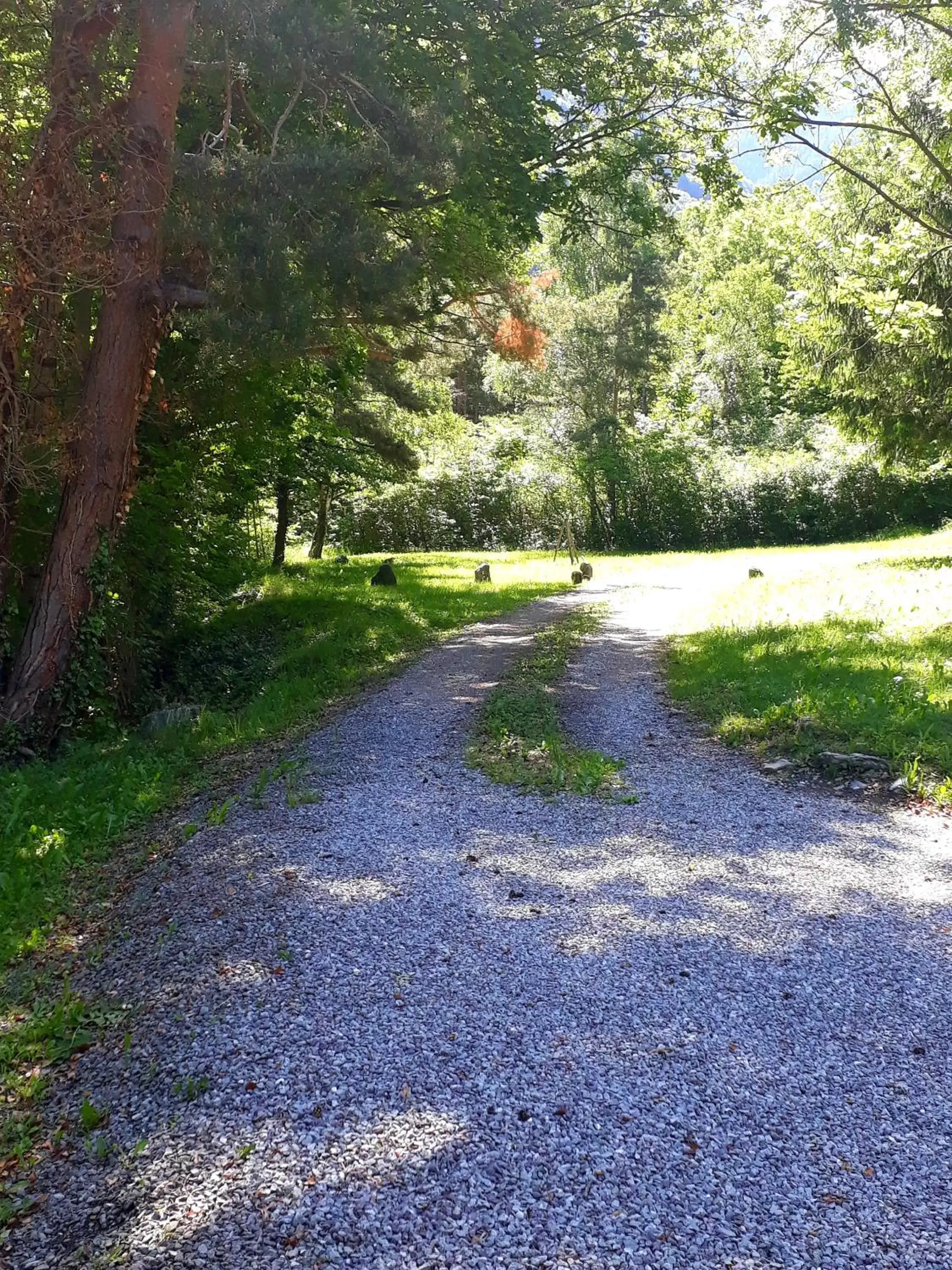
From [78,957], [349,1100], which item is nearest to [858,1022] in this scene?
[349,1100]

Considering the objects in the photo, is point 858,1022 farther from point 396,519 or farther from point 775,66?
point 396,519

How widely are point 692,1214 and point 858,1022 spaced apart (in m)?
1.29

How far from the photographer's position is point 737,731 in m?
7.28

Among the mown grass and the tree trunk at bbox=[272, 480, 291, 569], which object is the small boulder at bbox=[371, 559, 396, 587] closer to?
the tree trunk at bbox=[272, 480, 291, 569]

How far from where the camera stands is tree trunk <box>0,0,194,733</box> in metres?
7.68

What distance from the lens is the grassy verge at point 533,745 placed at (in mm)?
6375

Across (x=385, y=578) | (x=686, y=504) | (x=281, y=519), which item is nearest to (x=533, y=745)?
(x=385, y=578)

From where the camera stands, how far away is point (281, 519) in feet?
63.9

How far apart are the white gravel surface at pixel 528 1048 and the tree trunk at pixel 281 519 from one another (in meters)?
13.2

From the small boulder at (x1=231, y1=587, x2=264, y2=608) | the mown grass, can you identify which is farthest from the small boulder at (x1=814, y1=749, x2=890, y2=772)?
the small boulder at (x1=231, y1=587, x2=264, y2=608)

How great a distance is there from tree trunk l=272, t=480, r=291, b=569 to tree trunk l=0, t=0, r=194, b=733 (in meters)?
9.31

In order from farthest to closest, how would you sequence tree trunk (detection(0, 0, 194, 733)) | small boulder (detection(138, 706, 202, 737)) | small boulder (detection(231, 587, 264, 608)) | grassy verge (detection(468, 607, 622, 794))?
small boulder (detection(231, 587, 264, 608))
small boulder (detection(138, 706, 202, 737))
tree trunk (detection(0, 0, 194, 733))
grassy verge (detection(468, 607, 622, 794))

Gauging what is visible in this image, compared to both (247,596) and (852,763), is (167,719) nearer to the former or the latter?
(852,763)

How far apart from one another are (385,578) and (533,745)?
35.5 ft
